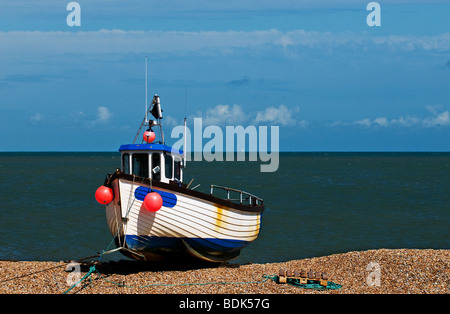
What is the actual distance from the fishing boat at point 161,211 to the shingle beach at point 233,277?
82 cm

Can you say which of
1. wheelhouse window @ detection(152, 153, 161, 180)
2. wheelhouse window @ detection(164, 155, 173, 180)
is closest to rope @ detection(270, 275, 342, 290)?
wheelhouse window @ detection(164, 155, 173, 180)

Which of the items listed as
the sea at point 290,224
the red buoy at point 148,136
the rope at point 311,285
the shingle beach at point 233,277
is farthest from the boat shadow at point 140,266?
the sea at point 290,224

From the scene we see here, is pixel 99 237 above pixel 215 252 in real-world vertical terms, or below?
below

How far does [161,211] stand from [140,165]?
6.31 feet

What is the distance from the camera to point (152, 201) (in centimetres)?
1580

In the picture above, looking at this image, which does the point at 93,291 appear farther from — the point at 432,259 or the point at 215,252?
the point at 432,259

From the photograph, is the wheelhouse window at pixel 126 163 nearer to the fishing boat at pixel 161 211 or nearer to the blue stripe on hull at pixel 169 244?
the fishing boat at pixel 161 211

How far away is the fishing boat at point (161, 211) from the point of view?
648 inches

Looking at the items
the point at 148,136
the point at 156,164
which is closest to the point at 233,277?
the point at 156,164

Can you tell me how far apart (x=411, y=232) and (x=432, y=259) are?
14.4 meters

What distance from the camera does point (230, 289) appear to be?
15094mm

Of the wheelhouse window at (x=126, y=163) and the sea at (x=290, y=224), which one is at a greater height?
the wheelhouse window at (x=126, y=163)
